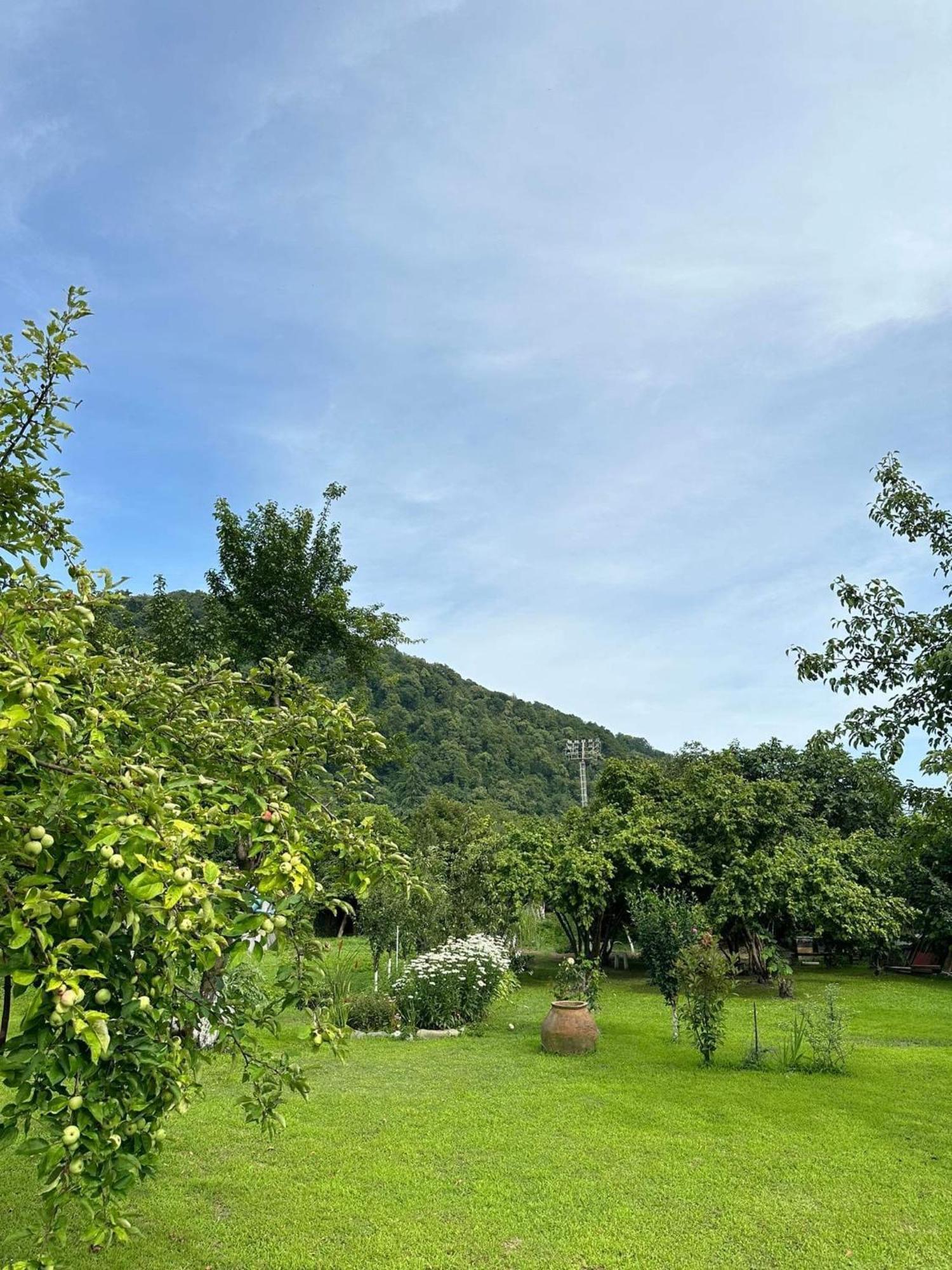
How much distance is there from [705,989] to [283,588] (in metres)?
8.70

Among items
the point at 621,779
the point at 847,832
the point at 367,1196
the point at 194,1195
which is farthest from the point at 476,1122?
the point at 847,832

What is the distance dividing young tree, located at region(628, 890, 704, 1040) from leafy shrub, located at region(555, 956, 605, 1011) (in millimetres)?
912

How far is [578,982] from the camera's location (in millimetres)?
12383

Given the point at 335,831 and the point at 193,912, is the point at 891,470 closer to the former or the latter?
the point at 335,831

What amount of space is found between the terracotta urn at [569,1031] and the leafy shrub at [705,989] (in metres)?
1.35

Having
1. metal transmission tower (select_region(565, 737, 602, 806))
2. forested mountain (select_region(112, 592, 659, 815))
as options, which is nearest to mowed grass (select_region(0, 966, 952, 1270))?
forested mountain (select_region(112, 592, 659, 815))

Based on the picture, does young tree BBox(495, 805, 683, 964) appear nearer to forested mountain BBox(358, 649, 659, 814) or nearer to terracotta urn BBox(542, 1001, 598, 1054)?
terracotta urn BBox(542, 1001, 598, 1054)

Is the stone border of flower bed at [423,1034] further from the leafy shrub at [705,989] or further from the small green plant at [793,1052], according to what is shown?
the small green plant at [793,1052]

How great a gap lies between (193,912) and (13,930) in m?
0.44

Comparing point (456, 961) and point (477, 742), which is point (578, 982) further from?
point (477, 742)

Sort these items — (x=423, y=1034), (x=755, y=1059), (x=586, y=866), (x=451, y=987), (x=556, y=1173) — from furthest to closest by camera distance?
(x=586, y=866) < (x=451, y=987) < (x=423, y=1034) < (x=755, y=1059) < (x=556, y=1173)

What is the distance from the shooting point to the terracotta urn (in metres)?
10.1

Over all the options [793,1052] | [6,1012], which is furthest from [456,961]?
[6,1012]

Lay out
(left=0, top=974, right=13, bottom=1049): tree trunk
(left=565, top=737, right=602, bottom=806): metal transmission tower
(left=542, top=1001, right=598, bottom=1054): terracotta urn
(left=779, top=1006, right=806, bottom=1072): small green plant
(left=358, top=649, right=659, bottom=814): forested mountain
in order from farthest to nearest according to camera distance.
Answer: (left=358, top=649, right=659, bottom=814): forested mountain, (left=565, top=737, right=602, bottom=806): metal transmission tower, (left=542, top=1001, right=598, bottom=1054): terracotta urn, (left=779, top=1006, right=806, bottom=1072): small green plant, (left=0, top=974, right=13, bottom=1049): tree trunk
